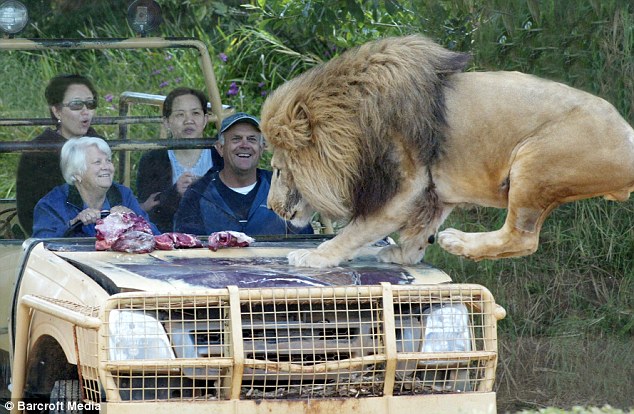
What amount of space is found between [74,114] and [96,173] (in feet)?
1.92

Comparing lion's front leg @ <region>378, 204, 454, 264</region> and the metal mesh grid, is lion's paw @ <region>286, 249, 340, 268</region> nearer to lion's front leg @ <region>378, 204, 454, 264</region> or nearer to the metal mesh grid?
lion's front leg @ <region>378, 204, 454, 264</region>

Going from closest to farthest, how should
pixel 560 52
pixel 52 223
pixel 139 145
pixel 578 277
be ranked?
1. pixel 52 223
2. pixel 139 145
3. pixel 560 52
4. pixel 578 277

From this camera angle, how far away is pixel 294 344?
13.0 feet

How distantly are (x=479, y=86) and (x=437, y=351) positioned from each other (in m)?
1.24

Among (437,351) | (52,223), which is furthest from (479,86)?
(52,223)

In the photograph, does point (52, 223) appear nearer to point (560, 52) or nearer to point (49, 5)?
point (560, 52)

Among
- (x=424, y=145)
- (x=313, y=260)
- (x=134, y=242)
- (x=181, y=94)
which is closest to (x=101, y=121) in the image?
(x=181, y=94)

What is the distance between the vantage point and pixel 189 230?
17.8ft

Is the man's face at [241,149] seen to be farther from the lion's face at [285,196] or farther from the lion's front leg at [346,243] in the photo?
the lion's front leg at [346,243]

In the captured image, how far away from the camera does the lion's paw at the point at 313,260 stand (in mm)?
4633

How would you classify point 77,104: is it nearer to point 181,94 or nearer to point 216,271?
point 181,94

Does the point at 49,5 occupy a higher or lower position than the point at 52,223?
higher

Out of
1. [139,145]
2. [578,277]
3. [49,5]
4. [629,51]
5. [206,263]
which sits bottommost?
[578,277]

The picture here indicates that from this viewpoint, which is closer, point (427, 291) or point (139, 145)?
point (427, 291)
